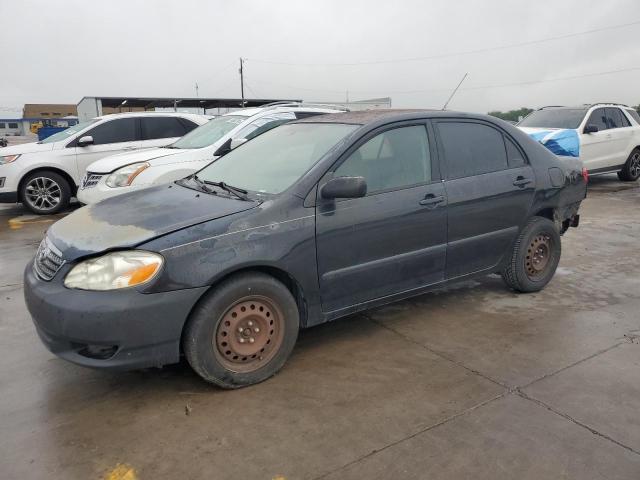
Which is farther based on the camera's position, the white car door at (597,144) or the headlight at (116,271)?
the white car door at (597,144)

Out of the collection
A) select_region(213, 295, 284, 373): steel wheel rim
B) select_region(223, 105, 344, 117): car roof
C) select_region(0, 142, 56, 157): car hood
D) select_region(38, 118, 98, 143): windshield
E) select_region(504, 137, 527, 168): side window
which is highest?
select_region(223, 105, 344, 117): car roof

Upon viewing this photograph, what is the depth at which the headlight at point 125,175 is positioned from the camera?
6744mm

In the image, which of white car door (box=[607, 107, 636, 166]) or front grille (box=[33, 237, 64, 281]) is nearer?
front grille (box=[33, 237, 64, 281])

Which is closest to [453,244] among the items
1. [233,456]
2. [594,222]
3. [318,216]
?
[318,216]

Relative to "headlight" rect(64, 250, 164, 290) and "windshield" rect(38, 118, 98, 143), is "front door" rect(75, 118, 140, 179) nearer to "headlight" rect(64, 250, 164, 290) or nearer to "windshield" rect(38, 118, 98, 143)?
"windshield" rect(38, 118, 98, 143)

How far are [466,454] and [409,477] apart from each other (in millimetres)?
340

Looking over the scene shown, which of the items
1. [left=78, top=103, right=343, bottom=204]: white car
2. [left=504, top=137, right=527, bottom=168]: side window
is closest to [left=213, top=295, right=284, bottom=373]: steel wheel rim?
[left=504, top=137, right=527, bottom=168]: side window

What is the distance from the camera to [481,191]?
158 inches

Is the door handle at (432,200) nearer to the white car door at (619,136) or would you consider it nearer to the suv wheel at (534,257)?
the suv wheel at (534,257)

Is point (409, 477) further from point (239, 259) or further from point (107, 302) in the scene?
point (107, 302)

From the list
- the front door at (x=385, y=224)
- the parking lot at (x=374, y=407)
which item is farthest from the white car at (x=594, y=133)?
the front door at (x=385, y=224)

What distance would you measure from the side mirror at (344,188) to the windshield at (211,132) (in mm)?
4349

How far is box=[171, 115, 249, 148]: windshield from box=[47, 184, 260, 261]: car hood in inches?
147

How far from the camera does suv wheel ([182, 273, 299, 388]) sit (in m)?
2.87
